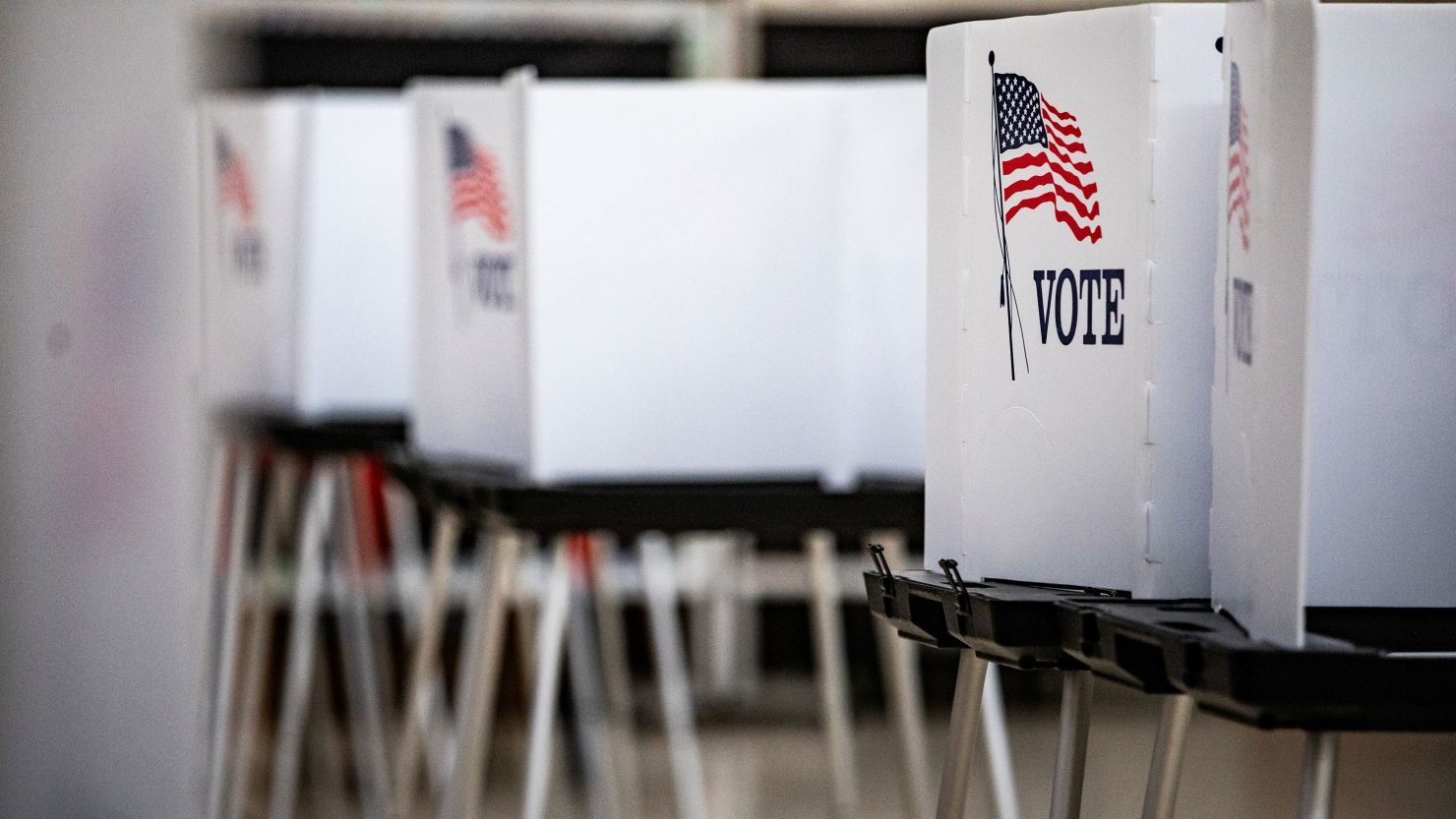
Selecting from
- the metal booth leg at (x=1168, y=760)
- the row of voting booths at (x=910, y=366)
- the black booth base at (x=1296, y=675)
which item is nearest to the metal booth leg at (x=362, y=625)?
the row of voting booths at (x=910, y=366)

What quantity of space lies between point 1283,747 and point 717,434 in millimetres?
1513

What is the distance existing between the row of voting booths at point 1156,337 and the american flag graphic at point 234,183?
6.10 ft

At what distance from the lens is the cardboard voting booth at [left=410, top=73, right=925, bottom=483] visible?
6.81ft

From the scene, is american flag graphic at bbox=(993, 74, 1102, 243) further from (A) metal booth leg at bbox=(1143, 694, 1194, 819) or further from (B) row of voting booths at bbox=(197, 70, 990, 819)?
(B) row of voting booths at bbox=(197, 70, 990, 819)

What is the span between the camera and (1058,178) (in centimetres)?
119

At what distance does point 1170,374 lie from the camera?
1161 millimetres

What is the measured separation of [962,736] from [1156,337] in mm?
302

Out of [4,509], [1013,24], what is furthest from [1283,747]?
[1013,24]

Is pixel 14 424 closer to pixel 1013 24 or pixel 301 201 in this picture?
pixel 301 201

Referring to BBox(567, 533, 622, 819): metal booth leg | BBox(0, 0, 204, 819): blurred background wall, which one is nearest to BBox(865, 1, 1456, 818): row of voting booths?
BBox(0, 0, 204, 819): blurred background wall

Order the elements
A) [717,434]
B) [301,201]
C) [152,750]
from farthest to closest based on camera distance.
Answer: [301,201] < [152,750] < [717,434]

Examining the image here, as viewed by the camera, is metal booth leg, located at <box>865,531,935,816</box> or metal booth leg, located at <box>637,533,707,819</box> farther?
metal booth leg, located at <box>637,533,707,819</box>

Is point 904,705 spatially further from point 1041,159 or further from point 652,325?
point 1041,159

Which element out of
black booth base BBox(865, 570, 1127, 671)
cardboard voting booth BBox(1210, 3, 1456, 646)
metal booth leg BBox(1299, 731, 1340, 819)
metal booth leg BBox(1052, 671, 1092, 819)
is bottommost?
metal booth leg BBox(1052, 671, 1092, 819)
